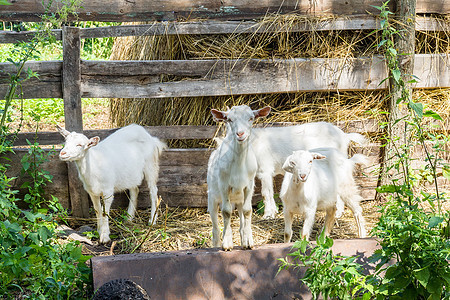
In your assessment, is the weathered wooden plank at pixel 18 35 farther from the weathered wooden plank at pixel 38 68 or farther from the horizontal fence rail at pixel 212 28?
the weathered wooden plank at pixel 38 68

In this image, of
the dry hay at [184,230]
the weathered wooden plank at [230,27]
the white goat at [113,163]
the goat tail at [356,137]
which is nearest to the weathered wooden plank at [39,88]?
the weathered wooden plank at [230,27]

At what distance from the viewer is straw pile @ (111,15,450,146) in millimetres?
6418

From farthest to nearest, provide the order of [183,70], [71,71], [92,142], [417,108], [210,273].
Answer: [183,70]
[71,71]
[92,142]
[210,273]
[417,108]

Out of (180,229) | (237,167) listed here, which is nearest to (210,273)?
(237,167)

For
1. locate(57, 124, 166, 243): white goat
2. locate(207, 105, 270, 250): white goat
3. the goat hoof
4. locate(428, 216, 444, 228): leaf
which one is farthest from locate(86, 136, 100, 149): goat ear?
locate(428, 216, 444, 228): leaf

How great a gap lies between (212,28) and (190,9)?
329mm

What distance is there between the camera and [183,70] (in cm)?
630

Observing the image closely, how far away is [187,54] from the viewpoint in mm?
6625

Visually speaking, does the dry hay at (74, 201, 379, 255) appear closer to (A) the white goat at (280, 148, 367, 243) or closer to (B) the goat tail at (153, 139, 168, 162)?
(A) the white goat at (280, 148, 367, 243)

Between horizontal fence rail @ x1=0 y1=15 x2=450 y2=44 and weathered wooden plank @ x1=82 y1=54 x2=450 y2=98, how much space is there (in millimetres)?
352

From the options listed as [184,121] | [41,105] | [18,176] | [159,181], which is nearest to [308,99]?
[184,121]

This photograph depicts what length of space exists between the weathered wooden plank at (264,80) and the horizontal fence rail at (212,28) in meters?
0.35

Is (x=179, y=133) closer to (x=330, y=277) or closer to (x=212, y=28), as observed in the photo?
(x=212, y=28)

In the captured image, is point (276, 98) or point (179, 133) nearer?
point (179, 133)
